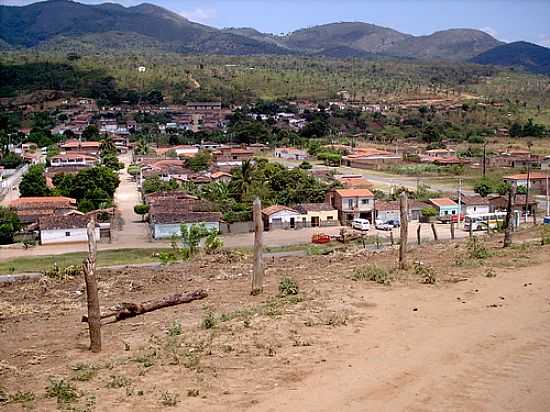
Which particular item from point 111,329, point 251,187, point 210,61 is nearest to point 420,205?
point 251,187

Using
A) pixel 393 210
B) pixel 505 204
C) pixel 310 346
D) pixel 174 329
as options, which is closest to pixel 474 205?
pixel 505 204

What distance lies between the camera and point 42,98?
90.6m

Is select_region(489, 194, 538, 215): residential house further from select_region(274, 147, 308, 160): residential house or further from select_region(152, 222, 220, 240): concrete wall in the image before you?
select_region(274, 147, 308, 160): residential house

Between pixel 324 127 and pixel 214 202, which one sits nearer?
pixel 214 202

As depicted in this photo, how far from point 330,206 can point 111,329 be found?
27499mm

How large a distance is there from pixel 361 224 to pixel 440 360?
26645mm

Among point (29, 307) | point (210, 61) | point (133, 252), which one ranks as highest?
point (210, 61)

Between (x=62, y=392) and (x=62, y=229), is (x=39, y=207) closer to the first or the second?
(x=62, y=229)

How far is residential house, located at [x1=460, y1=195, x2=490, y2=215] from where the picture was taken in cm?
3775

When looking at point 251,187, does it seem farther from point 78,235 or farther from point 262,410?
point 262,410

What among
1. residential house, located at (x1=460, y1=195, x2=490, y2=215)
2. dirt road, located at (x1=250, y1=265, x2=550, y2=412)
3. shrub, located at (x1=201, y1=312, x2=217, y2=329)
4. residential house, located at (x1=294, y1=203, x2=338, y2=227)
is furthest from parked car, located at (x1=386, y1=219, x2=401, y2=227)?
shrub, located at (x1=201, y1=312, x2=217, y2=329)

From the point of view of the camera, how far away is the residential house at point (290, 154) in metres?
61.4

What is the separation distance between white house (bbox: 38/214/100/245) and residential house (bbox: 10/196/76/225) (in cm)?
213

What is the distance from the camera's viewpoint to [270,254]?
25406 millimetres
